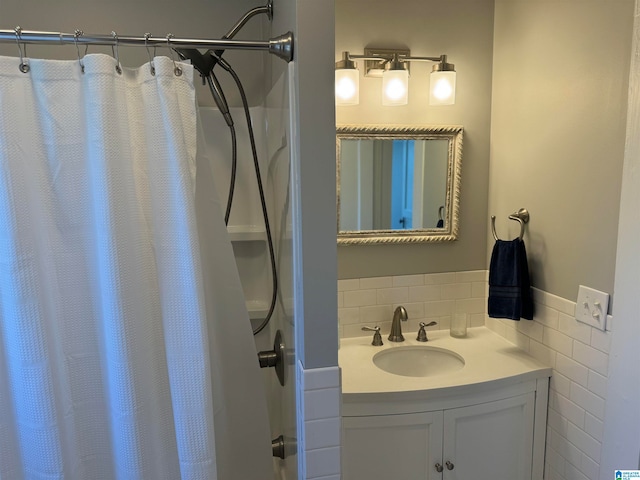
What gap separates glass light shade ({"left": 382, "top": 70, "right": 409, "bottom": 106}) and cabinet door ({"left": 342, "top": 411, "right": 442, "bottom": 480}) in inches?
53.5

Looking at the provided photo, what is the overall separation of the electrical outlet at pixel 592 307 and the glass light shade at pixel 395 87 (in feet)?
3.62

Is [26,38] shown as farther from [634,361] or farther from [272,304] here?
[634,361]

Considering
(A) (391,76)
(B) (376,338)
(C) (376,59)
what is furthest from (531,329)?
(C) (376,59)

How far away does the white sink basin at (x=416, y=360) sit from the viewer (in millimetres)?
1988

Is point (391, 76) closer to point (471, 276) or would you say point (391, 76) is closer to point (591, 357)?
point (471, 276)

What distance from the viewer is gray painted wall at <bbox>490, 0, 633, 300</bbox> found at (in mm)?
1523

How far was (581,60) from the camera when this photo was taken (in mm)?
1631

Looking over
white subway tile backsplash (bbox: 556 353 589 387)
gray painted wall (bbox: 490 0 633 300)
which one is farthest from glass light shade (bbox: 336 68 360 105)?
white subway tile backsplash (bbox: 556 353 589 387)

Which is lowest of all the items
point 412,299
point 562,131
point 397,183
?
point 412,299

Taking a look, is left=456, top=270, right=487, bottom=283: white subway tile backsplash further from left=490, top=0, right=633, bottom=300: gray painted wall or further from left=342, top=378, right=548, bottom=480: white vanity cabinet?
left=342, top=378, right=548, bottom=480: white vanity cabinet

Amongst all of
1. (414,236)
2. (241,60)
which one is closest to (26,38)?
(241,60)

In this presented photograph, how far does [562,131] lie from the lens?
1737 mm

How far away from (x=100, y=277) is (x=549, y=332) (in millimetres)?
1770

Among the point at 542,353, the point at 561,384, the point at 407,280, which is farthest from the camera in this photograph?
the point at 407,280
